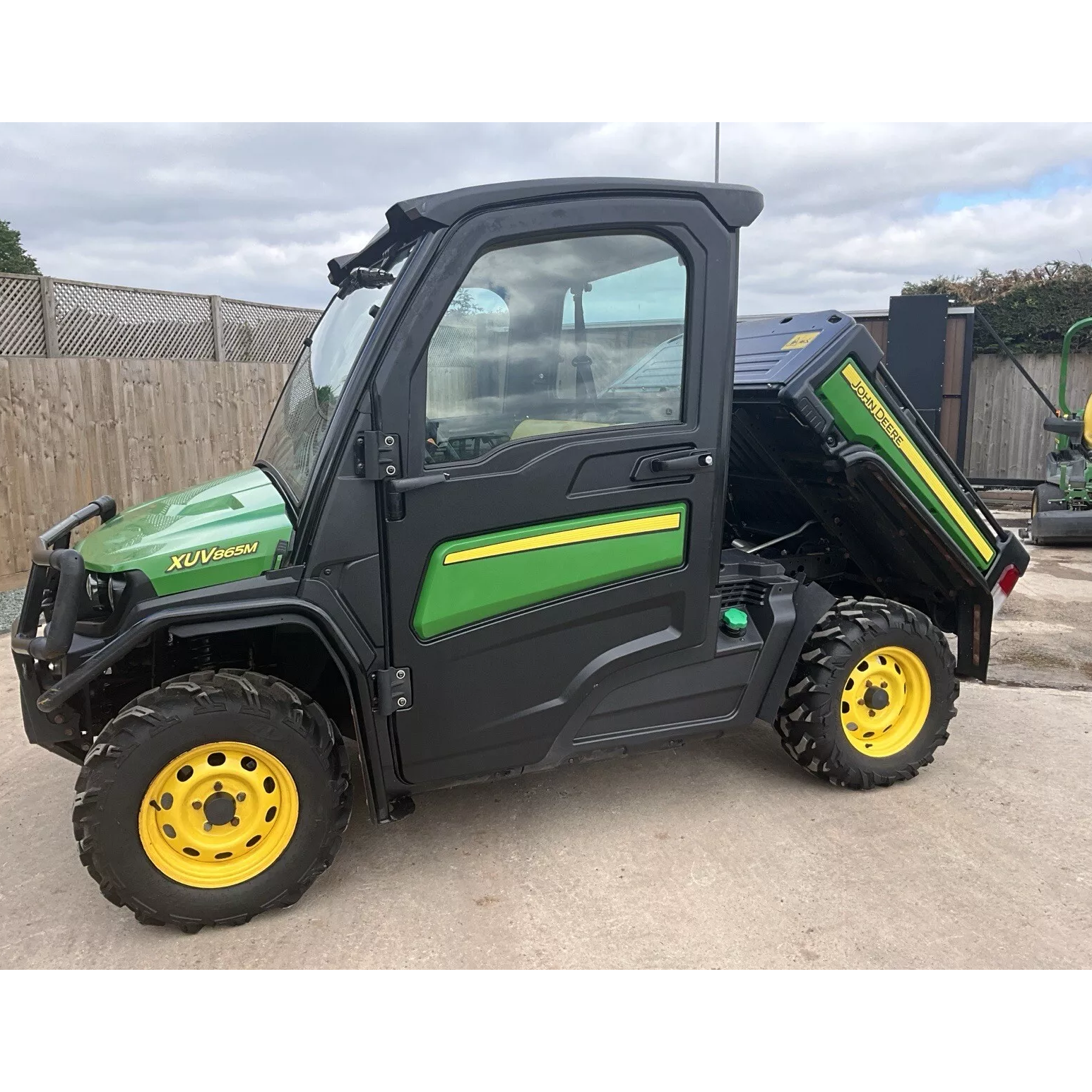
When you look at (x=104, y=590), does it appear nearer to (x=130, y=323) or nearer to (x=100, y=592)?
(x=100, y=592)

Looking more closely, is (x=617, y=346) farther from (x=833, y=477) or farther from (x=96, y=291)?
(x=96, y=291)

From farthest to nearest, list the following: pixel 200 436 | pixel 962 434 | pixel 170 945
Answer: pixel 962 434 → pixel 200 436 → pixel 170 945

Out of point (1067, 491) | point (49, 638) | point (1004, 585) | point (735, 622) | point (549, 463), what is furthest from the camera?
point (1067, 491)

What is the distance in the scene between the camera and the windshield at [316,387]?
9.55 feet

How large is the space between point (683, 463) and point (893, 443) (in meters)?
1.12

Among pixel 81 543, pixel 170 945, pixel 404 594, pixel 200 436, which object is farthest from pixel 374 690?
pixel 200 436

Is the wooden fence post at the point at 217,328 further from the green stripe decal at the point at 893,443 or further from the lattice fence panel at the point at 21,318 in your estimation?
the green stripe decal at the point at 893,443

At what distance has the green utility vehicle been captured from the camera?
2.73 m

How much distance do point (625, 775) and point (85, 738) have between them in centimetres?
220

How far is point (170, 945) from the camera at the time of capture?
2.76 metres

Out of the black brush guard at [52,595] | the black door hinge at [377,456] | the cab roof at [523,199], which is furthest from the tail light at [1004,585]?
the black brush guard at [52,595]

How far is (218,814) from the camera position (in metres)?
2.76

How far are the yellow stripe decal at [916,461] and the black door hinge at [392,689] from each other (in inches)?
83.9

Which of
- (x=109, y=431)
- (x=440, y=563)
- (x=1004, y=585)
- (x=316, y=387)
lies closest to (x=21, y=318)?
(x=109, y=431)
